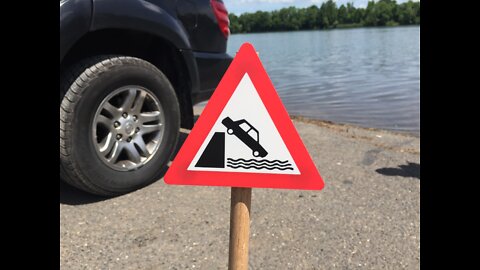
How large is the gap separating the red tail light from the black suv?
0.02 metres

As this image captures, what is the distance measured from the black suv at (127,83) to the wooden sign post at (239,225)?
68.7 inches

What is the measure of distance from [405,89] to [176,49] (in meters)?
9.26

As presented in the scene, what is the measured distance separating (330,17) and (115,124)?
10176cm

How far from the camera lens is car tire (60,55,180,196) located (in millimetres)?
2893

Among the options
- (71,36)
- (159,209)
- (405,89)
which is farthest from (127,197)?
(405,89)

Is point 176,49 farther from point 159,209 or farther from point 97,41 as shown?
point 159,209

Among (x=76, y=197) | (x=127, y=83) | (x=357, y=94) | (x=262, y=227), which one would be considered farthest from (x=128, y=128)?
(x=357, y=94)

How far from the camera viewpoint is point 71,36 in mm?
2826

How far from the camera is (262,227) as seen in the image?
2777mm

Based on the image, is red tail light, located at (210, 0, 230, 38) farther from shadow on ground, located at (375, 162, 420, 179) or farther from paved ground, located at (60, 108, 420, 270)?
shadow on ground, located at (375, 162, 420, 179)

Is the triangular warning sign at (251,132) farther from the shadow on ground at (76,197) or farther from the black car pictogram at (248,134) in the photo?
the shadow on ground at (76,197)

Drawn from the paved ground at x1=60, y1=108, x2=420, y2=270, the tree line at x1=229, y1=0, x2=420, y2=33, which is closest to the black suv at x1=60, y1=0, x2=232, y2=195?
the paved ground at x1=60, y1=108, x2=420, y2=270

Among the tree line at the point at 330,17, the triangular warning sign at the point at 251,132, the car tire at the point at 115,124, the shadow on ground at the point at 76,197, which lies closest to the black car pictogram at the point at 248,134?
the triangular warning sign at the point at 251,132

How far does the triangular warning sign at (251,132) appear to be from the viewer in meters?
1.48
